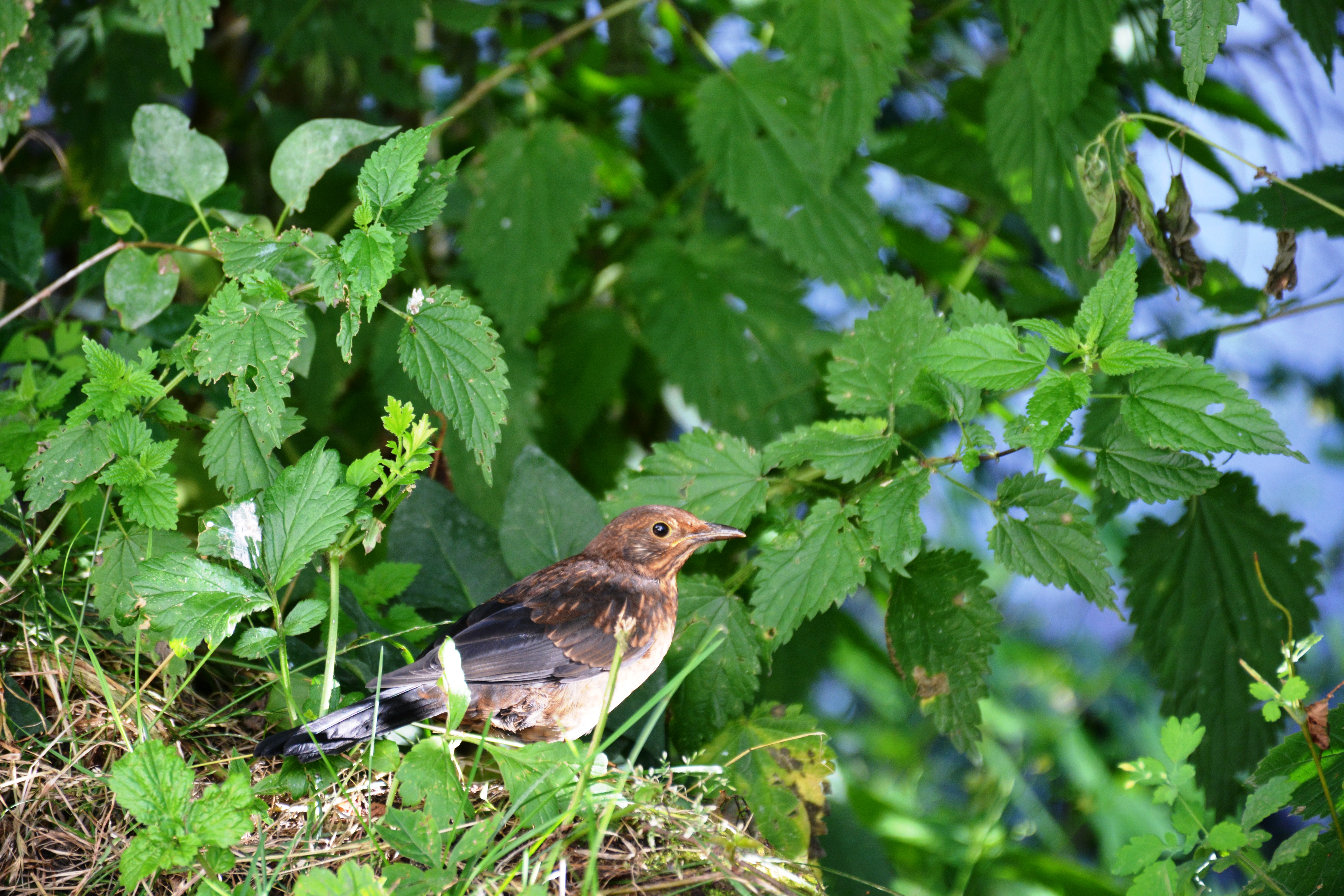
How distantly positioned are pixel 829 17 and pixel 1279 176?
99 cm

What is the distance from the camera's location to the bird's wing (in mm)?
1566

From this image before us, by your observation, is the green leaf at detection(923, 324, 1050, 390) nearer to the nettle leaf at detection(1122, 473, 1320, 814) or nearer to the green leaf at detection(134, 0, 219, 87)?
the nettle leaf at detection(1122, 473, 1320, 814)

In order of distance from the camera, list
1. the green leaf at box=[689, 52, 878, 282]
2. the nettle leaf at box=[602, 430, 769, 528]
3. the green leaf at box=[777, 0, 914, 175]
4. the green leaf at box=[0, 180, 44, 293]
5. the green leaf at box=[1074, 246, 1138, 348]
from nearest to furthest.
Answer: the green leaf at box=[1074, 246, 1138, 348]
the nettle leaf at box=[602, 430, 769, 528]
the green leaf at box=[0, 180, 44, 293]
the green leaf at box=[777, 0, 914, 175]
the green leaf at box=[689, 52, 878, 282]

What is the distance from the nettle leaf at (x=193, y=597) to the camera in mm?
1385

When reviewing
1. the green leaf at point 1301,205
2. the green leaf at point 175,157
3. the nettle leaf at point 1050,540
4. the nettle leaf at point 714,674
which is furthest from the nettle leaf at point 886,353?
the green leaf at point 175,157

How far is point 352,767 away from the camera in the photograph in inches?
56.7

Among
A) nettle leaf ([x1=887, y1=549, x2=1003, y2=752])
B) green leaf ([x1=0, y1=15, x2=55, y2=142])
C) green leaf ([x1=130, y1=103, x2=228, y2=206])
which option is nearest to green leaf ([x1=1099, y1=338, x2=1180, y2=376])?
nettle leaf ([x1=887, y1=549, x2=1003, y2=752])

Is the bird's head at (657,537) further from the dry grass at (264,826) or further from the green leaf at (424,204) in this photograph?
the green leaf at (424,204)

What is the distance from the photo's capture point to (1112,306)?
→ 1.51 m

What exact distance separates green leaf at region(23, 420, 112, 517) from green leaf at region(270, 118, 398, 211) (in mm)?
494

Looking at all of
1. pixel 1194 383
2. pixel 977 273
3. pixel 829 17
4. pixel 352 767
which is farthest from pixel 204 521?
pixel 977 273

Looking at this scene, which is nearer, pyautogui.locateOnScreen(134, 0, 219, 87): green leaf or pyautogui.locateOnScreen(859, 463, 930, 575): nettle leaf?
pyautogui.locateOnScreen(859, 463, 930, 575): nettle leaf

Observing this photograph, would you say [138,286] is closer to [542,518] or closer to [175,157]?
[175,157]

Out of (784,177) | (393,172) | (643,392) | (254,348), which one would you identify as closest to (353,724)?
(254,348)
